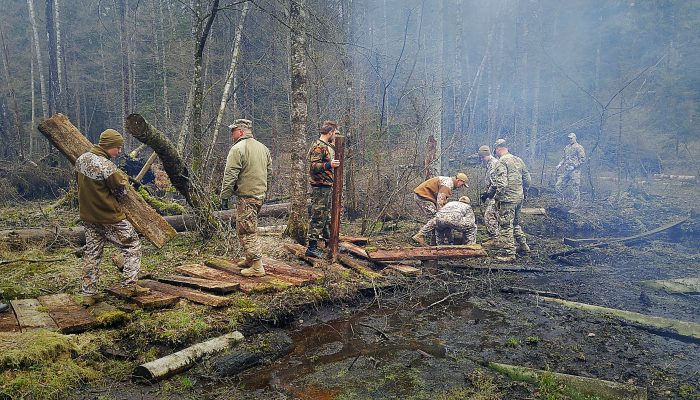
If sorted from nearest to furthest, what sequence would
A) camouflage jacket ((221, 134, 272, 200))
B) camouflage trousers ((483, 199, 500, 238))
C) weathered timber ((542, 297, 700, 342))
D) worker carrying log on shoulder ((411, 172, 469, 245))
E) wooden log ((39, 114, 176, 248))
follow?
weathered timber ((542, 297, 700, 342)) → wooden log ((39, 114, 176, 248)) → camouflage jacket ((221, 134, 272, 200)) → worker carrying log on shoulder ((411, 172, 469, 245)) → camouflage trousers ((483, 199, 500, 238))

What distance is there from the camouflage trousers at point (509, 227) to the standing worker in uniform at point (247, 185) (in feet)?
17.3

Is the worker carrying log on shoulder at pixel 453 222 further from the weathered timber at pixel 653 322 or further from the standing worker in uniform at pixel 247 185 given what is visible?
the standing worker in uniform at pixel 247 185

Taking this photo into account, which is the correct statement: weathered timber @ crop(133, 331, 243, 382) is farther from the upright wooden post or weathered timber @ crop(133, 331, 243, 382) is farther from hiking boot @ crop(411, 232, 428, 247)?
hiking boot @ crop(411, 232, 428, 247)

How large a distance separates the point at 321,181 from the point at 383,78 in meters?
9.97

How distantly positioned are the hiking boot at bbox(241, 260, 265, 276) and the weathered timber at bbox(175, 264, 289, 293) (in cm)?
6

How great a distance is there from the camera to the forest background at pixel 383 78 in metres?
15.5

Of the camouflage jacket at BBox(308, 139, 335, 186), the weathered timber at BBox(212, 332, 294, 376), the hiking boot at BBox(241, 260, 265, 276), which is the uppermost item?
the camouflage jacket at BBox(308, 139, 335, 186)

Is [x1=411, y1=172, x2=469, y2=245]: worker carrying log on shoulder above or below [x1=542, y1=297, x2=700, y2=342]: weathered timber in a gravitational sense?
above

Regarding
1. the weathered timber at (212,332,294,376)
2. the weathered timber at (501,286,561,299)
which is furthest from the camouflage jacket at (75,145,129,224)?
the weathered timber at (501,286,561,299)

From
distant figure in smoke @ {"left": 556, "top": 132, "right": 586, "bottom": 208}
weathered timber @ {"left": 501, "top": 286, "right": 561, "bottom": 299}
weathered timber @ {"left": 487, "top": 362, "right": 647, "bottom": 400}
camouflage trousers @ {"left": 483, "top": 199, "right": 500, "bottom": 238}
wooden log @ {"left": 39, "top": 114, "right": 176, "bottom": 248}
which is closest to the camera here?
weathered timber @ {"left": 487, "top": 362, "right": 647, "bottom": 400}

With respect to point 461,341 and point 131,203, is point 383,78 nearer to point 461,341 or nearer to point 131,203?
point 131,203

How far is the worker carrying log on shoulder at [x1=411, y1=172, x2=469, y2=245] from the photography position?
913 cm

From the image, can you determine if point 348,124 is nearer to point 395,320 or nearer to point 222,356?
point 395,320

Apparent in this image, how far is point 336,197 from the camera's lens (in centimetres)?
684
